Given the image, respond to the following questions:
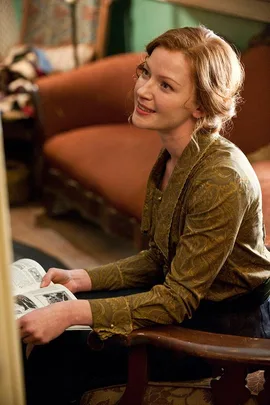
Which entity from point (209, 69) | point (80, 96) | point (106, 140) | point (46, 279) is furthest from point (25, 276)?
point (80, 96)

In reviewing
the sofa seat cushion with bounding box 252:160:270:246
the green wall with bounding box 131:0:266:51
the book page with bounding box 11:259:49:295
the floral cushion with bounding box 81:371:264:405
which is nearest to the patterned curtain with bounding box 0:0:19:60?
the green wall with bounding box 131:0:266:51

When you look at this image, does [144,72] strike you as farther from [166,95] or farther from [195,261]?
[195,261]

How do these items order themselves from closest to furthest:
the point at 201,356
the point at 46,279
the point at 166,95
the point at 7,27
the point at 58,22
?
the point at 201,356
the point at 166,95
the point at 46,279
the point at 58,22
the point at 7,27

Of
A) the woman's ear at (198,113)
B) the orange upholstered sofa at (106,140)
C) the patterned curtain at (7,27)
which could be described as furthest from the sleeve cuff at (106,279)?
the patterned curtain at (7,27)

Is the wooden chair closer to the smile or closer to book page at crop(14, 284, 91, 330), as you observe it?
book page at crop(14, 284, 91, 330)

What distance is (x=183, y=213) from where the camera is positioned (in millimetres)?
1404

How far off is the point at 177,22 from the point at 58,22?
1239 mm

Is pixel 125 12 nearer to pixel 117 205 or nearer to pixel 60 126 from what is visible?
pixel 60 126

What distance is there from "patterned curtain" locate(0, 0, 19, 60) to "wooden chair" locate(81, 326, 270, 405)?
3484mm

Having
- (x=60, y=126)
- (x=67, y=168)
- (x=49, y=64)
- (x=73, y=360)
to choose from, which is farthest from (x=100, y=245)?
(x=73, y=360)

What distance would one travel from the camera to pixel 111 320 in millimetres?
1322

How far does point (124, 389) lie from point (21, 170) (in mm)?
2637

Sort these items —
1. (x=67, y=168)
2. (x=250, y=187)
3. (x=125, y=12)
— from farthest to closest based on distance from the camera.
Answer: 1. (x=125, y=12)
2. (x=67, y=168)
3. (x=250, y=187)

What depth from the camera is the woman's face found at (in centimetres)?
137
